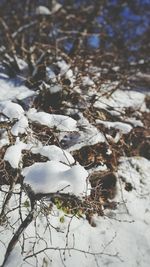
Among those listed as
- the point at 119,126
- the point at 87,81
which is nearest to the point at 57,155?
the point at 119,126

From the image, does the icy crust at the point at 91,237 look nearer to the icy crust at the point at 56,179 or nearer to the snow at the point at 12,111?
the icy crust at the point at 56,179

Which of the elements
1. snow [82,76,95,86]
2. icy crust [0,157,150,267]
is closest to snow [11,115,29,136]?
icy crust [0,157,150,267]

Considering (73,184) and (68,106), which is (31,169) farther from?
(68,106)

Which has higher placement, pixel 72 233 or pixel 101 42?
pixel 101 42

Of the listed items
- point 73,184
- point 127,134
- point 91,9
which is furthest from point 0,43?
point 73,184

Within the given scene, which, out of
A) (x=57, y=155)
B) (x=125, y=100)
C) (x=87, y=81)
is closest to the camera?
(x=57, y=155)

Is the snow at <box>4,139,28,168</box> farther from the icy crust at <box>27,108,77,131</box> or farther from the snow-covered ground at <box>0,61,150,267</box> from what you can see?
the icy crust at <box>27,108,77,131</box>

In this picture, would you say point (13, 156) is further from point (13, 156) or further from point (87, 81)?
point (87, 81)

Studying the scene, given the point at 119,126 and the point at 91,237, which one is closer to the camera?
the point at 91,237
